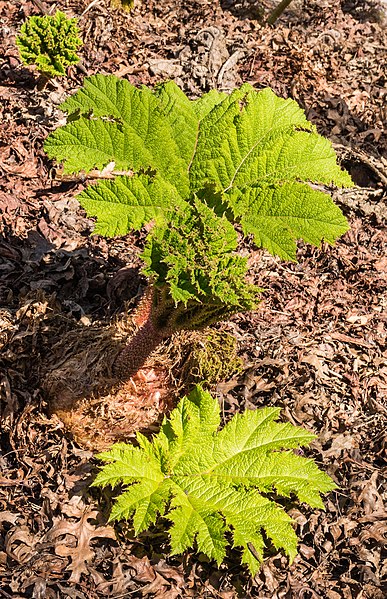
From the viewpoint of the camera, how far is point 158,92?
10.5ft

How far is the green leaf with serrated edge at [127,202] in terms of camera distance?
2797 millimetres

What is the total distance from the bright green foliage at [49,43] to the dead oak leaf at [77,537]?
3.27 m

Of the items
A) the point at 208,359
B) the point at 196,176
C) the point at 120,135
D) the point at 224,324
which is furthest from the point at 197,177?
the point at 224,324

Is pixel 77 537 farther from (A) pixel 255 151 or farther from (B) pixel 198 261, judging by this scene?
(A) pixel 255 151

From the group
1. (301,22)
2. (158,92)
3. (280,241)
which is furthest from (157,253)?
(301,22)

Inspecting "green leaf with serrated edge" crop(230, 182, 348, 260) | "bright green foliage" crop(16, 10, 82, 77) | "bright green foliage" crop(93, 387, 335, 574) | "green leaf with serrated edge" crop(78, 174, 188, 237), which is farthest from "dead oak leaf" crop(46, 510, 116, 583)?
"bright green foliage" crop(16, 10, 82, 77)

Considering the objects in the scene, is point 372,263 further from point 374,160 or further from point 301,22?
point 301,22

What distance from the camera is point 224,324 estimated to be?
4133 mm

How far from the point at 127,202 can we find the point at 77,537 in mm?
1693

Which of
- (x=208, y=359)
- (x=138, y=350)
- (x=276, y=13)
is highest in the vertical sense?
(x=276, y=13)

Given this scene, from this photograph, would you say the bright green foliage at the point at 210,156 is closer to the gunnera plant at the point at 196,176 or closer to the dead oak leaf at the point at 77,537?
the gunnera plant at the point at 196,176

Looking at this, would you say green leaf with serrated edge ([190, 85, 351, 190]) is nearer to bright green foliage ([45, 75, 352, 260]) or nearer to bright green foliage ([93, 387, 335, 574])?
bright green foliage ([45, 75, 352, 260])

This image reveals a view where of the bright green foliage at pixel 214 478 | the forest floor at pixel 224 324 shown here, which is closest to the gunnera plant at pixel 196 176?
the bright green foliage at pixel 214 478

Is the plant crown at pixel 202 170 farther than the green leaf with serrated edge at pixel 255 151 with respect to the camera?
No
